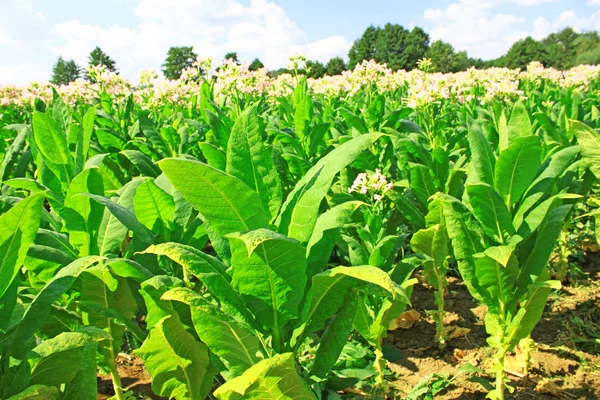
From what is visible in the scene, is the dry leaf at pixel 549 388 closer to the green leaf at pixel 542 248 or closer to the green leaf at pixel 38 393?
the green leaf at pixel 542 248

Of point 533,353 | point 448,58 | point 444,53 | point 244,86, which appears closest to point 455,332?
point 533,353

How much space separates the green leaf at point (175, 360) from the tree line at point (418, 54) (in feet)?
82.9

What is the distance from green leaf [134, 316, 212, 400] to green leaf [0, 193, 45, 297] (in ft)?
1.49

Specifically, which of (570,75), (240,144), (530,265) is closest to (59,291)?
(240,144)

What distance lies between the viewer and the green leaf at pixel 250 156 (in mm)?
1403

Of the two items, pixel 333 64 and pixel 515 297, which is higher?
pixel 333 64

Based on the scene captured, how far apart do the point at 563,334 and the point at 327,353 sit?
2.10m

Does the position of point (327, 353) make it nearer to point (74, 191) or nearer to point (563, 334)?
point (74, 191)

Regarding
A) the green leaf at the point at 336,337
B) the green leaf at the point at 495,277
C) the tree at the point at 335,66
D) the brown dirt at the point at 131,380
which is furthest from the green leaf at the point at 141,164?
the tree at the point at 335,66

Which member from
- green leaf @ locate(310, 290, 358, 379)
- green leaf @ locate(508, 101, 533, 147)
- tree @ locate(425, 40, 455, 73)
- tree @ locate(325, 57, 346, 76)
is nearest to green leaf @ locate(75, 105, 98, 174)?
green leaf @ locate(310, 290, 358, 379)

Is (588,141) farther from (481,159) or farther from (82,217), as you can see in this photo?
(82,217)

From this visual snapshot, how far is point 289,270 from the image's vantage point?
1.30 meters

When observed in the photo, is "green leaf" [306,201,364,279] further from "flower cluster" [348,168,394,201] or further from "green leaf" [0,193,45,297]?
"flower cluster" [348,168,394,201]

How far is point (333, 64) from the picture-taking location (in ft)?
147
